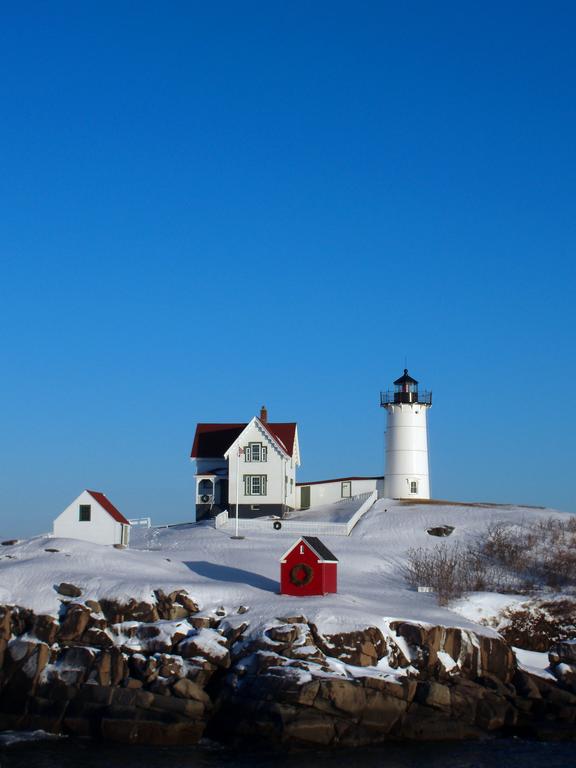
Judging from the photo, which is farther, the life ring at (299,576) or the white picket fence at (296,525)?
the white picket fence at (296,525)

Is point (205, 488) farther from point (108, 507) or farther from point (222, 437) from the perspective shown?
point (108, 507)

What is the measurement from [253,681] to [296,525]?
2453cm

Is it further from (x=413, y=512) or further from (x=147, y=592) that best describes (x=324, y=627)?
(x=413, y=512)

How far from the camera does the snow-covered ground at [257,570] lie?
40.4 metres

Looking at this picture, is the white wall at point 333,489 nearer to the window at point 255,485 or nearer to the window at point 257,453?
the window at point 255,485

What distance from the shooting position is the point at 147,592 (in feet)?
135

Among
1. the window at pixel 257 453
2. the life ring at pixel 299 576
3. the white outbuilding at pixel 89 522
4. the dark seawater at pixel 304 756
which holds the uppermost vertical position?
the window at pixel 257 453

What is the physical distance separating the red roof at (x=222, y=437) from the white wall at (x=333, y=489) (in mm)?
4045

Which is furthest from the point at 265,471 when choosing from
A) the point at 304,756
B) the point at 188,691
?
the point at 304,756

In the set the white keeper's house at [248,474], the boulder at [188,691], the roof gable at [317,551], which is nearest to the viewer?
the boulder at [188,691]

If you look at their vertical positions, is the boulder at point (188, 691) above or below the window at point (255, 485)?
below

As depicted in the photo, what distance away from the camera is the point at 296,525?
59.4 metres

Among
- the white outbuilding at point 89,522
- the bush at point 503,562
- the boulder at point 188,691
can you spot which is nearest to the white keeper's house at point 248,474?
the white outbuilding at point 89,522

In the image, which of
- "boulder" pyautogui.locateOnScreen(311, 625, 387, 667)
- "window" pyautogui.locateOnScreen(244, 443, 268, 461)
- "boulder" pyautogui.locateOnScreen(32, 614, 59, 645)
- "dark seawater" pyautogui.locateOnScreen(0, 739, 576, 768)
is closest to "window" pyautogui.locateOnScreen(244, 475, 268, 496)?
"window" pyautogui.locateOnScreen(244, 443, 268, 461)
